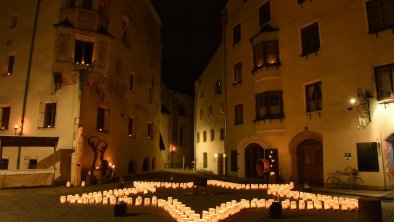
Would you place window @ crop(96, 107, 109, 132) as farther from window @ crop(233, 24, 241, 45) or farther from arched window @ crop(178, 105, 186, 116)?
arched window @ crop(178, 105, 186, 116)

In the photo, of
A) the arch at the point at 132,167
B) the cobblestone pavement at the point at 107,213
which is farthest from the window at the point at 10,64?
the cobblestone pavement at the point at 107,213

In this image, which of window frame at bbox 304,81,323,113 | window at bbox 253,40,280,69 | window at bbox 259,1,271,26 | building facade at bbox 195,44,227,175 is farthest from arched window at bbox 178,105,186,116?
window frame at bbox 304,81,323,113

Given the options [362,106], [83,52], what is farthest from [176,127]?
[362,106]

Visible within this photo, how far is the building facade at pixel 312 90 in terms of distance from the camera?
16.7m

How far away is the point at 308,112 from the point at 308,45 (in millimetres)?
4626

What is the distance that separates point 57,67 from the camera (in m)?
21.0

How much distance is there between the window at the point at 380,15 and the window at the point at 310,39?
3462mm

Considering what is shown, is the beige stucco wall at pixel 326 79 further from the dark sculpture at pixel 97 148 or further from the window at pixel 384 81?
the dark sculpture at pixel 97 148

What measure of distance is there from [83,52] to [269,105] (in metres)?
14.0

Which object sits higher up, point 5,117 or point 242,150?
point 5,117

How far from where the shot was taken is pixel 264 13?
82.7 feet

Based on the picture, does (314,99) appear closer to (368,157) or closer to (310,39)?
(310,39)

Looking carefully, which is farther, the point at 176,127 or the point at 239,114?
the point at 176,127

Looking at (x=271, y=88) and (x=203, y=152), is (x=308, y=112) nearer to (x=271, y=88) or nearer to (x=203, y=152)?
(x=271, y=88)
